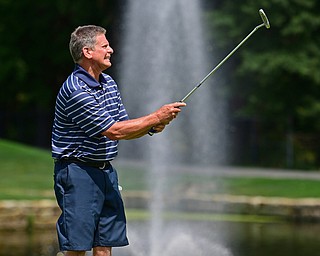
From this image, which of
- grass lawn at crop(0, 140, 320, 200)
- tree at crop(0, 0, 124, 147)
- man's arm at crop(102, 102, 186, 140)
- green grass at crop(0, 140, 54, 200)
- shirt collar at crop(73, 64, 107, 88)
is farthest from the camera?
tree at crop(0, 0, 124, 147)

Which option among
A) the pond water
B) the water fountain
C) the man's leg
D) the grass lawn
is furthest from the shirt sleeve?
the water fountain

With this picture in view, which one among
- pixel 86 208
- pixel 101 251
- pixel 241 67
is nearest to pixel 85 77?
pixel 86 208

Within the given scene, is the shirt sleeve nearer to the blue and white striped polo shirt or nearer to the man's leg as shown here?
the blue and white striped polo shirt

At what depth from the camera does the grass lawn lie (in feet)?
41.9

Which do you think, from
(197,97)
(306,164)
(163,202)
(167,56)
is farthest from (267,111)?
(163,202)

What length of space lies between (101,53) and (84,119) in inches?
14.8

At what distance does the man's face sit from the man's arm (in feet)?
1.15

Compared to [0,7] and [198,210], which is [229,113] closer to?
[0,7]

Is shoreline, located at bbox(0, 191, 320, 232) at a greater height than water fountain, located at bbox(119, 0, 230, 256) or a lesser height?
lesser

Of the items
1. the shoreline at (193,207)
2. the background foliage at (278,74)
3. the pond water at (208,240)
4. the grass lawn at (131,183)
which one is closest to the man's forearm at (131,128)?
the pond water at (208,240)

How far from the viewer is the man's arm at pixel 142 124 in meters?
4.83

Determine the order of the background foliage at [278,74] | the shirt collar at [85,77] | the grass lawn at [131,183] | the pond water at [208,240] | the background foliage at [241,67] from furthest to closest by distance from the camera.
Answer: the background foliage at [241,67] → the background foliage at [278,74] → the grass lawn at [131,183] → the pond water at [208,240] → the shirt collar at [85,77]

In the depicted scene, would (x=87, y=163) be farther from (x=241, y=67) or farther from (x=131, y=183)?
(x=241, y=67)

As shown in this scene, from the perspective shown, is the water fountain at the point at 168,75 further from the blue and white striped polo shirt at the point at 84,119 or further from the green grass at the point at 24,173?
the blue and white striped polo shirt at the point at 84,119
